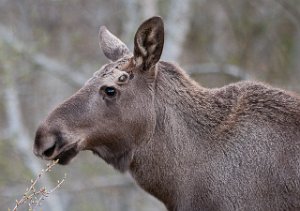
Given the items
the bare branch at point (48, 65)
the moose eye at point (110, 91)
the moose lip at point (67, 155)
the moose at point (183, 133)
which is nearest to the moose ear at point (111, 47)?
the moose at point (183, 133)

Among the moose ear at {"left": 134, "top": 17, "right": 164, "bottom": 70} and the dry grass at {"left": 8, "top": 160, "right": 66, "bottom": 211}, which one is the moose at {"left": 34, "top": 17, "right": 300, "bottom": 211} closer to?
the moose ear at {"left": 134, "top": 17, "right": 164, "bottom": 70}

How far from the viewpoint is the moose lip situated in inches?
320

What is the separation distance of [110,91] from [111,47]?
3.04ft

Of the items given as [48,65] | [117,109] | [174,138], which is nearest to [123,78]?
[117,109]

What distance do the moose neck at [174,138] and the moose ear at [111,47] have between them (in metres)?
0.55

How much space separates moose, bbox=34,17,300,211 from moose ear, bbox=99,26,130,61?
368 mm

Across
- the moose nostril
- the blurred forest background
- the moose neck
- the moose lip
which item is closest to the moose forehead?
the moose neck

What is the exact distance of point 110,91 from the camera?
8.40 meters

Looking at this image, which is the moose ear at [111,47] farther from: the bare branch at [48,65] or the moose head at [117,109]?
the bare branch at [48,65]

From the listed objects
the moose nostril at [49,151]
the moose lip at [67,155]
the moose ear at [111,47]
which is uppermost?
the moose ear at [111,47]

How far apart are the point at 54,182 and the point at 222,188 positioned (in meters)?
14.4

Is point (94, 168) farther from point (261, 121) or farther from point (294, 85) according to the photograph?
point (261, 121)

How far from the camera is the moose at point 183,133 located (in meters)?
8.25

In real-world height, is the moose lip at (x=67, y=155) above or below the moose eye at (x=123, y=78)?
below
